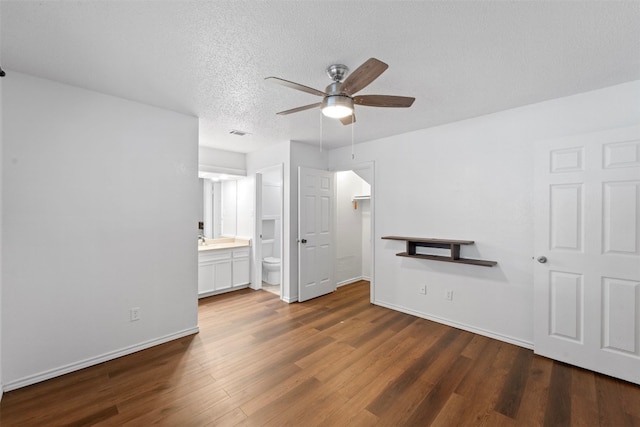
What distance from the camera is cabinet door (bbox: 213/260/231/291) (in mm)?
4572

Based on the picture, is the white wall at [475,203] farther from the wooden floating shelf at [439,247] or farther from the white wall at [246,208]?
the white wall at [246,208]

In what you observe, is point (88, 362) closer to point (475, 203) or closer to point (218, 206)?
point (218, 206)

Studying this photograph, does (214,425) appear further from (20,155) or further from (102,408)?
(20,155)

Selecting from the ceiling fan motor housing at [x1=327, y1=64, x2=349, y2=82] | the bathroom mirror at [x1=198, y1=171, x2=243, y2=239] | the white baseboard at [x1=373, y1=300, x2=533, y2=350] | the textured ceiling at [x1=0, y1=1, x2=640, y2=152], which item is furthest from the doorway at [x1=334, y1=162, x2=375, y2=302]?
the ceiling fan motor housing at [x1=327, y1=64, x2=349, y2=82]

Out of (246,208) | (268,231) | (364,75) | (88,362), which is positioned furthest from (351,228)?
(88,362)

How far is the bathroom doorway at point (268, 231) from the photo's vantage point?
4.86 m

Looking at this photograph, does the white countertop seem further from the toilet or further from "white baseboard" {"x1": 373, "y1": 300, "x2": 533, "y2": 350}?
"white baseboard" {"x1": 373, "y1": 300, "x2": 533, "y2": 350}

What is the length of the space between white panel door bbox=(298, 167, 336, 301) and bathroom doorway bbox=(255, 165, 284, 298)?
607 millimetres

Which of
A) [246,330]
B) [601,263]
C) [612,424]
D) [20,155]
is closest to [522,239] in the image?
[601,263]

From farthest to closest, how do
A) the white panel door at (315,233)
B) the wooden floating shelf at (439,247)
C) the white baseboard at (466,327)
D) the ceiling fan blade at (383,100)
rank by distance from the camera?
the white panel door at (315,233) → the wooden floating shelf at (439,247) → the white baseboard at (466,327) → the ceiling fan blade at (383,100)

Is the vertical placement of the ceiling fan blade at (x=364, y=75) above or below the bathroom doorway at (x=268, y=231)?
above

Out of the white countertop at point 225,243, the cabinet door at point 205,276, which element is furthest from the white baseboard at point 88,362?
the white countertop at point 225,243

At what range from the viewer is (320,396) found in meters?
2.09

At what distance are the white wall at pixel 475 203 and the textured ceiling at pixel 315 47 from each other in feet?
0.96
